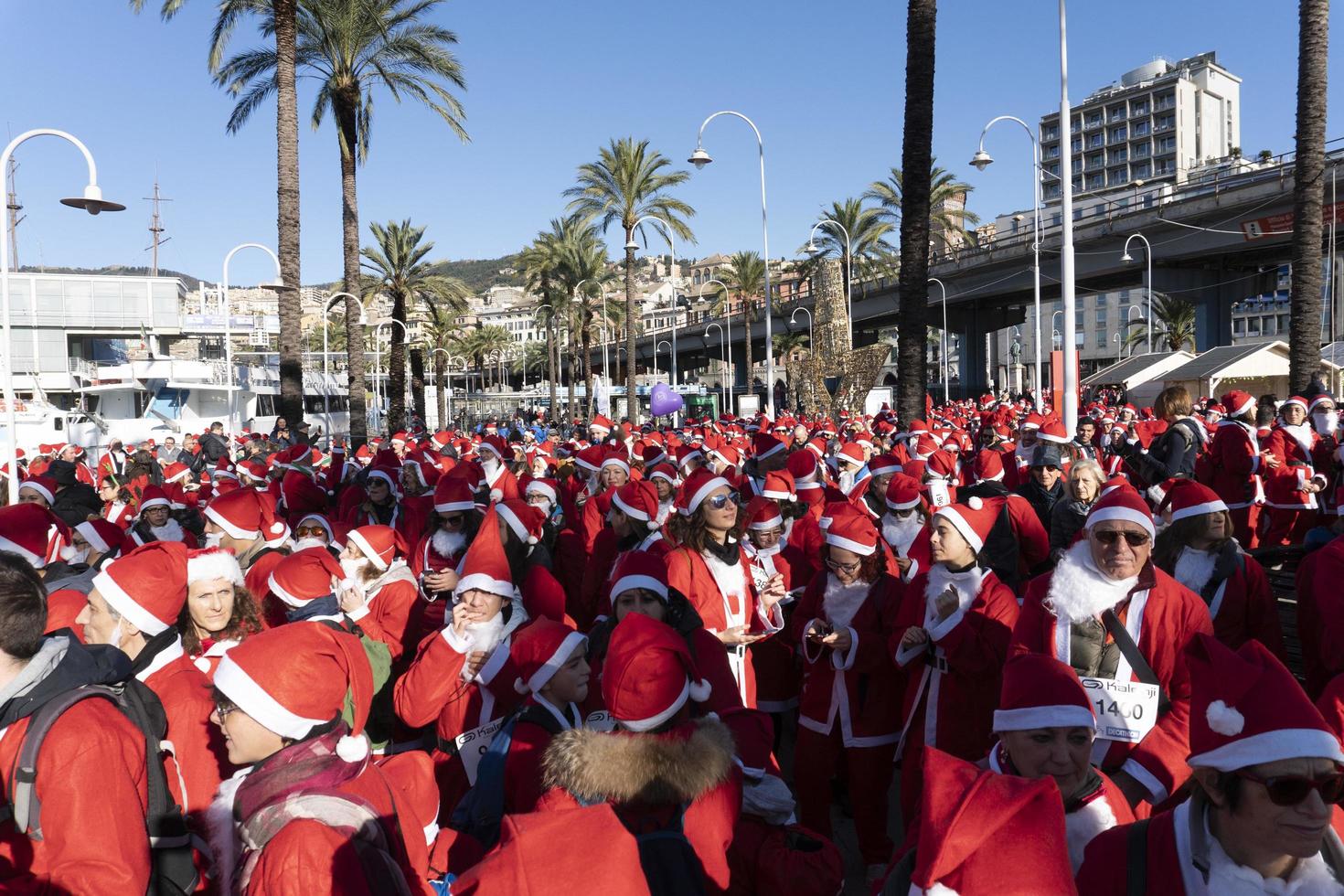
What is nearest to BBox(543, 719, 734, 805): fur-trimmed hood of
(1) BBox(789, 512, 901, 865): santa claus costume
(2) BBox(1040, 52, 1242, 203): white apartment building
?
(1) BBox(789, 512, 901, 865): santa claus costume

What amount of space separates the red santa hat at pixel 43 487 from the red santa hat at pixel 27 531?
3.84m

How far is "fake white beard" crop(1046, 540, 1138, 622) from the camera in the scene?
140 inches

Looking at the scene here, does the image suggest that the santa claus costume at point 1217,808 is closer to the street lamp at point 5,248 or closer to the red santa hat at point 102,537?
the red santa hat at point 102,537

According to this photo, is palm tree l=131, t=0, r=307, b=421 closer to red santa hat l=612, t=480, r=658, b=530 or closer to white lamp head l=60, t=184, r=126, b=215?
white lamp head l=60, t=184, r=126, b=215

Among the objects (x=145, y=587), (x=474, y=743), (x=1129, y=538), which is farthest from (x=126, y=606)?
(x=1129, y=538)

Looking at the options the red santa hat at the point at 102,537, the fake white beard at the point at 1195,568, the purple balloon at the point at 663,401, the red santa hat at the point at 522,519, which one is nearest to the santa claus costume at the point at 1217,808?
the fake white beard at the point at 1195,568

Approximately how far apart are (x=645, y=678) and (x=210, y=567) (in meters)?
2.18

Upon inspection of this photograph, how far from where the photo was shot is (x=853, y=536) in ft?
15.4

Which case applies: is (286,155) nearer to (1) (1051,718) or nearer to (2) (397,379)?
(2) (397,379)

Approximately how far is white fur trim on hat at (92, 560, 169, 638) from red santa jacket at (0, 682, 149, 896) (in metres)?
1.17

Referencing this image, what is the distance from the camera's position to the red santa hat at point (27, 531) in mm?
5520

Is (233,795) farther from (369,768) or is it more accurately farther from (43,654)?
Result: (43,654)

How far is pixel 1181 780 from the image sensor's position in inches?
126

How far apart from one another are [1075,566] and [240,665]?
2942 mm
